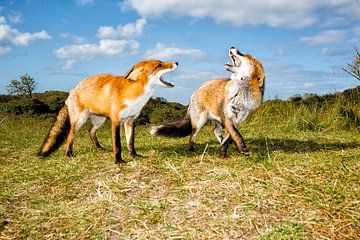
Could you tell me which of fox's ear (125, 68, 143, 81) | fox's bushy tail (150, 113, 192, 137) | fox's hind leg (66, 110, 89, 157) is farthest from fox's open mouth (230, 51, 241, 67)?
fox's hind leg (66, 110, 89, 157)

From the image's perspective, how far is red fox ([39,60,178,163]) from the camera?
5172mm

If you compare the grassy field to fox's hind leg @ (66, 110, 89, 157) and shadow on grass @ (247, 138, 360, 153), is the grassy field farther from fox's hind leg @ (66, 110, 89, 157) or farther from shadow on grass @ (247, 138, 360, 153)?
shadow on grass @ (247, 138, 360, 153)

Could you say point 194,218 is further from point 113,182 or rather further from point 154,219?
point 113,182

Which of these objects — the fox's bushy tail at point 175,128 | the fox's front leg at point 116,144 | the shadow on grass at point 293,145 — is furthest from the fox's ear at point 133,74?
the shadow on grass at point 293,145

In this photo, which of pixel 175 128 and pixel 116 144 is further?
pixel 175 128

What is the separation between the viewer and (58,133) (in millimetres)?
6582

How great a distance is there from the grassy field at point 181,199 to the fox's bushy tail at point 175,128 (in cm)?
130

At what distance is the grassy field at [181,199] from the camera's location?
321cm

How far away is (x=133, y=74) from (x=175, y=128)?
2.12 m

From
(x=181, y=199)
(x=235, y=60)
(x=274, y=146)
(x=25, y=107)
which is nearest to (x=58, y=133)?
(x=235, y=60)

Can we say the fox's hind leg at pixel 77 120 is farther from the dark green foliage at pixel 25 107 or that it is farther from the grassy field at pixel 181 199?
the dark green foliage at pixel 25 107

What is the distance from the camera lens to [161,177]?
4547 mm

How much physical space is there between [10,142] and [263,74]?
6.26m

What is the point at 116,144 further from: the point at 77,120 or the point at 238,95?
the point at 238,95
